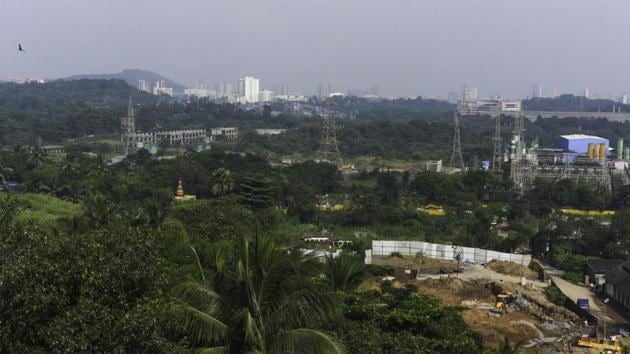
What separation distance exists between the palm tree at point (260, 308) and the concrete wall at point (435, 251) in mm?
15555

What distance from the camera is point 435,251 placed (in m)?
20.9

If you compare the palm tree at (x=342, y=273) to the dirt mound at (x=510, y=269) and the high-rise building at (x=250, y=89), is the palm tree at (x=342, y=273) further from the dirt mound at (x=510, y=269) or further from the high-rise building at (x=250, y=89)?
the high-rise building at (x=250, y=89)

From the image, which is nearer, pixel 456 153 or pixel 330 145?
pixel 330 145

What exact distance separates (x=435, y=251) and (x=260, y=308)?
16.5 meters

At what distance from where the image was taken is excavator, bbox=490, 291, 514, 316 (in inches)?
588

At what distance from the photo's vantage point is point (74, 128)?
199 ft

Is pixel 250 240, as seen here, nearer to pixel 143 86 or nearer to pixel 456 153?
pixel 456 153

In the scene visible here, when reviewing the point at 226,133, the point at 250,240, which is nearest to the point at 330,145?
the point at 226,133

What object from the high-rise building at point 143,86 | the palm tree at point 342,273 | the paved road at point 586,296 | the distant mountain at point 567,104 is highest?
the high-rise building at point 143,86

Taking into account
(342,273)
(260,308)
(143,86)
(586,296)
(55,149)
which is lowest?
(586,296)

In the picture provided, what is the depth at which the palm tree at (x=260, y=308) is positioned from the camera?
→ 184 inches

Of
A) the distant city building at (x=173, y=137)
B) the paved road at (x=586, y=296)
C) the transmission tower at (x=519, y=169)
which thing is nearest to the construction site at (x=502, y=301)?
the paved road at (x=586, y=296)

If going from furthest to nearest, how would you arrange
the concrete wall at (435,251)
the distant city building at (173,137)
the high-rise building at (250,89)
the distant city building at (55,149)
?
the high-rise building at (250,89) → the distant city building at (173,137) → the distant city building at (55,149) → the concrete wall at (435,251)

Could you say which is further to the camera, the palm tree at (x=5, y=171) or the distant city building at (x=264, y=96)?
the distant city building at (x=264, y=96)
